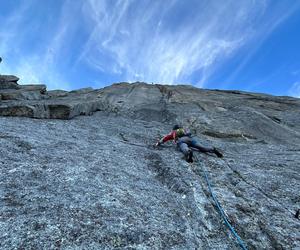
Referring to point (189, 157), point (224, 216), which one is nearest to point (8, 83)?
point (189, 157)

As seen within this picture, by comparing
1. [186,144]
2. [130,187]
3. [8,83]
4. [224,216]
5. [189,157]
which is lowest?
[224,216]

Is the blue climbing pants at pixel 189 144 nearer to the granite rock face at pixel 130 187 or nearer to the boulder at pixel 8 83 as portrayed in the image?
the granite rock face at pixel 130 187

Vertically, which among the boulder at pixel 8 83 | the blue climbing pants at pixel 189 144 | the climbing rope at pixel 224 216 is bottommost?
the climbing rope at pixel 224 216

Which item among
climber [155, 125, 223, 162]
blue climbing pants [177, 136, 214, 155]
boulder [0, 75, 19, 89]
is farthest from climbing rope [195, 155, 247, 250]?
boulder [0, 75, 19, 89]

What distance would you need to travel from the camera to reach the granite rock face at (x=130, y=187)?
7387 mm

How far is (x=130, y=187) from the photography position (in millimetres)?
10258

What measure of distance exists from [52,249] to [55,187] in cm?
298

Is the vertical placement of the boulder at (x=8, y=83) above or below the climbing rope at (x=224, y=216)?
above

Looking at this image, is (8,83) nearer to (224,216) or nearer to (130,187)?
(130,187)

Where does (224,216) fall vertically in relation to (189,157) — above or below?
below

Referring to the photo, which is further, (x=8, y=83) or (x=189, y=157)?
(x=8, y=83)

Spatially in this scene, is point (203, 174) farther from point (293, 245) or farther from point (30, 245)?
point (30, 245)

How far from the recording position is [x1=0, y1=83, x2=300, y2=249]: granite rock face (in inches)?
291

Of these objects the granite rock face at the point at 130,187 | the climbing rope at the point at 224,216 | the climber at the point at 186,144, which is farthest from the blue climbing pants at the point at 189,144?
the climbing rope at the point at 224,216
